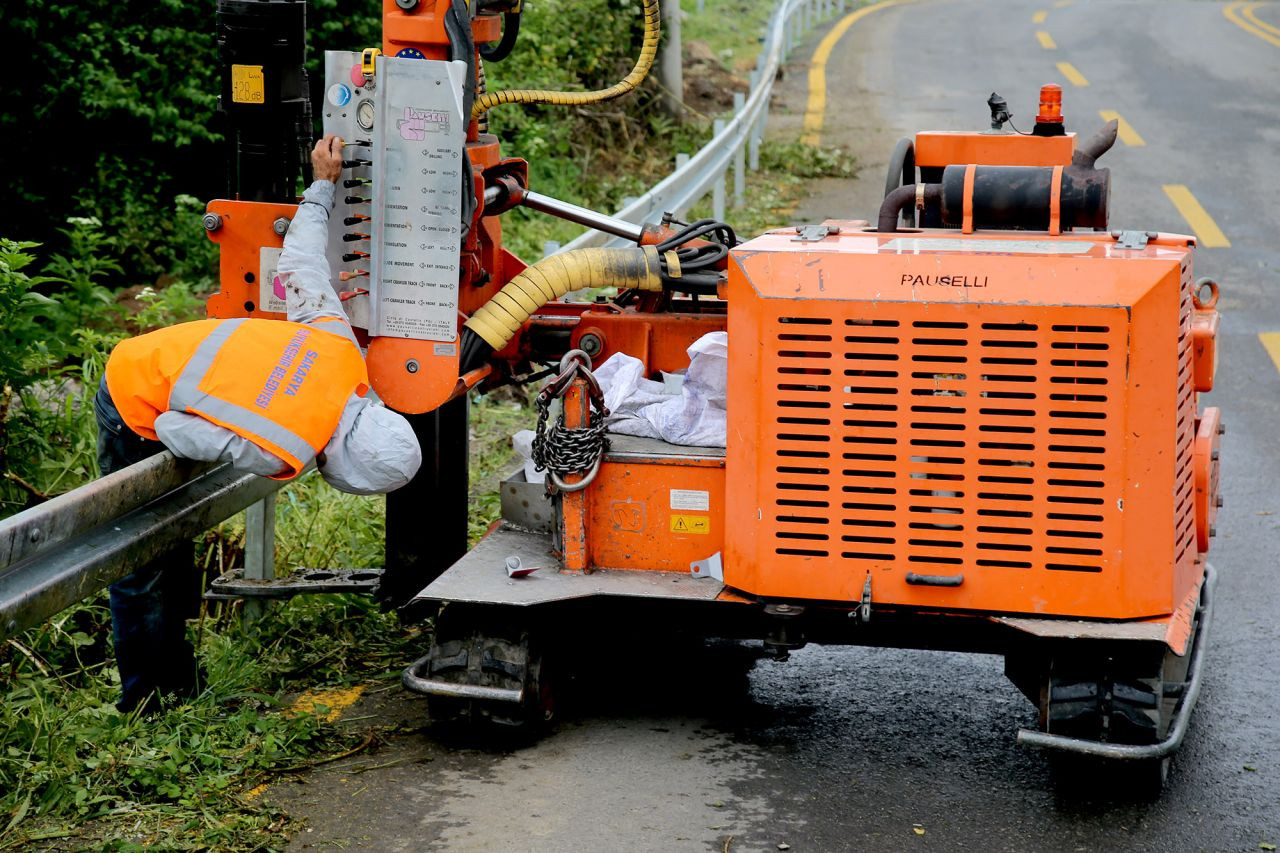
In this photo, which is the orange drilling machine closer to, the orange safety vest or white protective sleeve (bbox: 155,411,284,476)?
the orange safety vest

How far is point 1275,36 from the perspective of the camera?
27.3 m

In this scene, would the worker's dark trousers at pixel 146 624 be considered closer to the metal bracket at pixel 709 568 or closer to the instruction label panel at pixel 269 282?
the instruction label panel at pixel 269 282

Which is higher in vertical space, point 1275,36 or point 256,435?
point 1275,36

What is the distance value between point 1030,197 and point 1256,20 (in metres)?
27.6

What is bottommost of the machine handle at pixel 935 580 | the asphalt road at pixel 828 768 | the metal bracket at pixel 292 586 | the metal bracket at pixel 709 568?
the asphalt road at pixel 828 768

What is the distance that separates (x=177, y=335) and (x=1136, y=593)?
3131mm

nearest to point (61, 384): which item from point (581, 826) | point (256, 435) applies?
point (256, 435)

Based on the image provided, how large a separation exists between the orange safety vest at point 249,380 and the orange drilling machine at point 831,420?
546mm

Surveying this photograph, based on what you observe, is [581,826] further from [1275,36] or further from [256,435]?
[1275,36]

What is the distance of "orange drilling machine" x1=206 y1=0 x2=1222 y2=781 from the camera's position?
15.7 ft

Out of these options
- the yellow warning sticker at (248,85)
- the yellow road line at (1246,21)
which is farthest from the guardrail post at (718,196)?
the yellow road line at (1246,21)

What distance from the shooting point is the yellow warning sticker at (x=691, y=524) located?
5338 millimetres

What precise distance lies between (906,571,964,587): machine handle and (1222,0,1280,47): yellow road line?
2419 centimetres

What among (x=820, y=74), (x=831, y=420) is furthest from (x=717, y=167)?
(x=820, y=74)
